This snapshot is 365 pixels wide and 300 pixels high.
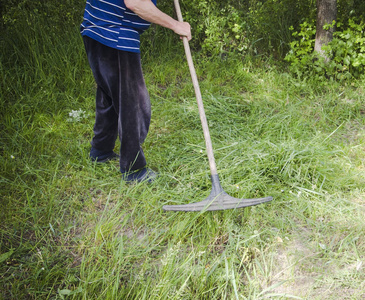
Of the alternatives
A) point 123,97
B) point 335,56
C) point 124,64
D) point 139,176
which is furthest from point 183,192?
point 335,56

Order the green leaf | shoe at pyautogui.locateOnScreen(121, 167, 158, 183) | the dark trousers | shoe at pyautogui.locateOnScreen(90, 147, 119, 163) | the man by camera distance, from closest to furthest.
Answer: the green leaf, the man, the dark trousers, shoe at pyautogui.locateOnScreen(121, 167, 158, 183), shoe at pyautogui.locateOnScreen(90, 147, 119, 163)

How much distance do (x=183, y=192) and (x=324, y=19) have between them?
→ 2.71 metres

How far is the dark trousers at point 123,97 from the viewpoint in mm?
2420

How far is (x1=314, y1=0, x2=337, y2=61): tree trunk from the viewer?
3869mm

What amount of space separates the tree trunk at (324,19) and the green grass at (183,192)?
505 mm

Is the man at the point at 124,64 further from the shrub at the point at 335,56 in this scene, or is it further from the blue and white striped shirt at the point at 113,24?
the shrub at the point at 335,56

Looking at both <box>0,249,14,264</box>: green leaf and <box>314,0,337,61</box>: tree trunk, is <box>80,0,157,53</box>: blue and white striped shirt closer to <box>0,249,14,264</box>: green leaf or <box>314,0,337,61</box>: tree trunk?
<box>0,249,14,264</box>: green leaf

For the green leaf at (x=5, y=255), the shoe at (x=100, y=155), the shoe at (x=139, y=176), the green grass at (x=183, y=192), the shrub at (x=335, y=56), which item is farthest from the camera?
the shrub at (x=335, y=56)

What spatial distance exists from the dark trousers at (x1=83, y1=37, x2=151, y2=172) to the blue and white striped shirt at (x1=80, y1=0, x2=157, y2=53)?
80 mm

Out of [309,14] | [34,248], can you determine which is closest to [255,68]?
[309,14]

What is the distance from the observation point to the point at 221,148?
9.95 feet

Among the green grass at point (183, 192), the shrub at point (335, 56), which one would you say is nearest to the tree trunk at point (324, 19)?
the shrub at point (335, 56)

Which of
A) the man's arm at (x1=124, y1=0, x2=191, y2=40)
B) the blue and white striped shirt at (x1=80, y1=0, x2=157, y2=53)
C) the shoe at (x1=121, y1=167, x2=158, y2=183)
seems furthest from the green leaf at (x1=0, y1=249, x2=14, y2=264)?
the man's arm at (x1=124, y1=0, x2=191, y2=40)

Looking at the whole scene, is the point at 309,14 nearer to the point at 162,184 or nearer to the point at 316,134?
the point at 316,134
